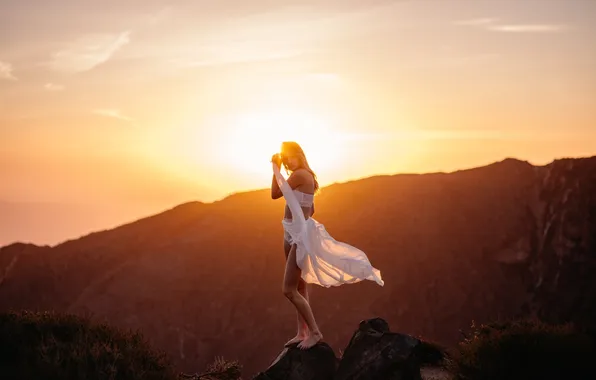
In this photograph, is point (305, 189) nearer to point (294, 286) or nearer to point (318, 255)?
point (318, 255)

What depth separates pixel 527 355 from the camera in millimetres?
9727

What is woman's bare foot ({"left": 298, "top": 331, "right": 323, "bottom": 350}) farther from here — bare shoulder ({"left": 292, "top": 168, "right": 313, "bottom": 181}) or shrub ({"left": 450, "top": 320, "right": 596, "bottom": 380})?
bare shoulder ({"left": 292, "top": 168, "right": 313, "bottom": 181})

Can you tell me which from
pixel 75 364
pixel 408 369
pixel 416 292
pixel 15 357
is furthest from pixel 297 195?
pixel 416 292

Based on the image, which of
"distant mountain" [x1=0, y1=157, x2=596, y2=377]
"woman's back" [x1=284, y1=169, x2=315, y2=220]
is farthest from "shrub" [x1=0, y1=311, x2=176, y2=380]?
"distant mountain" [x1=0, y1=157, x2=596, y2=377]

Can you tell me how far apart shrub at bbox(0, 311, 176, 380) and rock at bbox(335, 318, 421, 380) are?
9.28 ft

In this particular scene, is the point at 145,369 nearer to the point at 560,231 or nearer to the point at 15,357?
the point at 15,357

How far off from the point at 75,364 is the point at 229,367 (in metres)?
→ 4.38

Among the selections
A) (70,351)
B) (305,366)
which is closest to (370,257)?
(305,366)

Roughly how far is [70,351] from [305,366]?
3646 millimetres

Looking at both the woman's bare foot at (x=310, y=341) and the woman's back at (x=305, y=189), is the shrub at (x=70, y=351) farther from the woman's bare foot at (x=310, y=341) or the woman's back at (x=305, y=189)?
the woman's back at (x=305, y=189)

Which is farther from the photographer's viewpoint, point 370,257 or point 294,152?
point 370,257

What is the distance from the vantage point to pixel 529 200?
44.8 m

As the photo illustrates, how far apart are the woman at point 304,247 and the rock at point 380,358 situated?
0.83m

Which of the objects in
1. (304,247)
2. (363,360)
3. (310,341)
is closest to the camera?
(304,247)
